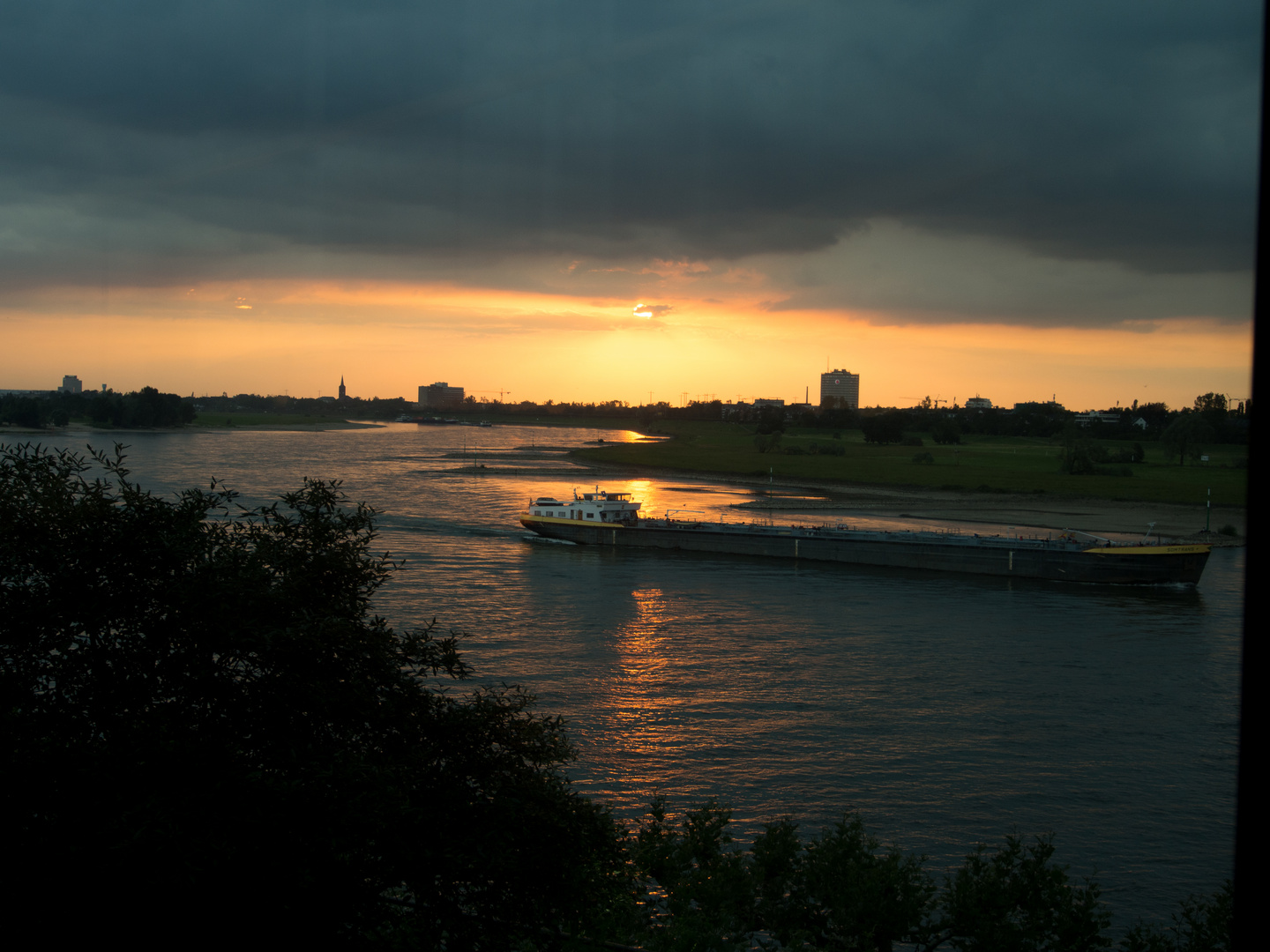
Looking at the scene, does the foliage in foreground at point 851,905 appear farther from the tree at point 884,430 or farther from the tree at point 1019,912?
the tree at point 884,430

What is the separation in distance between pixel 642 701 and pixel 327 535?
14164 mm

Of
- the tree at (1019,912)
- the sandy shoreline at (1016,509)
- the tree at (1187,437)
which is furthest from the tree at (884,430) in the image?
the tree at (1019,912)

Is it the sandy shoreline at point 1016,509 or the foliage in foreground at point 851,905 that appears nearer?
the foliage in foreground at point 851,905

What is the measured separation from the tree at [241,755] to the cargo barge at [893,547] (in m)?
41.1

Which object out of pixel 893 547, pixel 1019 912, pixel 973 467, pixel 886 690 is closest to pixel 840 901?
pixel 1019 912

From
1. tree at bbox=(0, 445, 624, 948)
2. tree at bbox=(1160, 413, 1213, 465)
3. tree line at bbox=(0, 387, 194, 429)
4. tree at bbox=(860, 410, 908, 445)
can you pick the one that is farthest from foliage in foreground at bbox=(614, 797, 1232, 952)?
tree line at bbox=(0, 387, 194, 429)

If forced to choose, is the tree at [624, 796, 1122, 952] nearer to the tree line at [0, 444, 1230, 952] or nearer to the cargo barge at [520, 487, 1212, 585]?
the tree line at [0, 444, 1230, 952]

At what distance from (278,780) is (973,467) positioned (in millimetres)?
97931

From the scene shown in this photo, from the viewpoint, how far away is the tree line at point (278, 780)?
24.8 feet

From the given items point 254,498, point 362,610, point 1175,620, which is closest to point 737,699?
point 362,610

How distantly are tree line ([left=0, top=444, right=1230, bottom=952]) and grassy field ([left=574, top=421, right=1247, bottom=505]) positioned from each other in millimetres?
58123

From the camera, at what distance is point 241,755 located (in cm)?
847

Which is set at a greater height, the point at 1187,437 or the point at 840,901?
the point at 1187,437

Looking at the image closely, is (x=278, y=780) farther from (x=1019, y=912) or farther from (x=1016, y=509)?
(x=1016, y=509)
